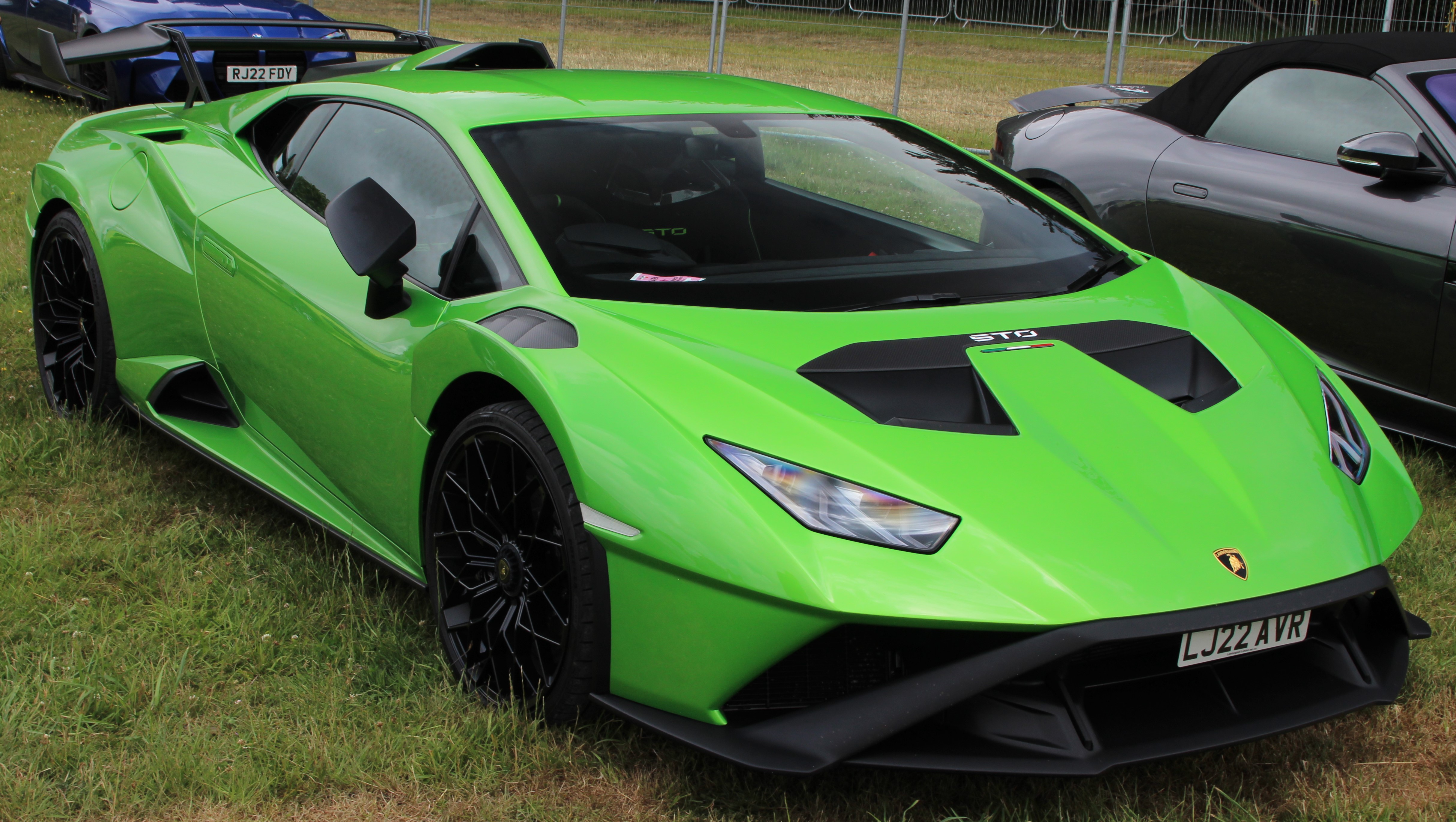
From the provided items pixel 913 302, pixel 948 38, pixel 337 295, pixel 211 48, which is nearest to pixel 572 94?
pixel 337 295

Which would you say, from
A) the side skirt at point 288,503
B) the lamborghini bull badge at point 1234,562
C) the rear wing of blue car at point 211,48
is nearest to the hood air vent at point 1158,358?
the lamborghini bull badge at point 1234,562

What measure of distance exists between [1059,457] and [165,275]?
8.57ft

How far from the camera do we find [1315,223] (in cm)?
429

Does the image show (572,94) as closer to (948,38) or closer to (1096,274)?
(1096,274)

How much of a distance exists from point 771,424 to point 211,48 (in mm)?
3016

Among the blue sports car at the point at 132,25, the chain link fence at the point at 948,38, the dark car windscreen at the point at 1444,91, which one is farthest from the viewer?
the chain link fence at the point at 948,38

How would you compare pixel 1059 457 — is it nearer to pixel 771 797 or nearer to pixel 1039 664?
pixel 1039 664

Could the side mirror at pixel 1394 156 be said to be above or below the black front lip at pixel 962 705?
above

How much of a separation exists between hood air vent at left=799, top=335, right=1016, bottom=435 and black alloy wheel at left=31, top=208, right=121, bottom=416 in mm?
2580

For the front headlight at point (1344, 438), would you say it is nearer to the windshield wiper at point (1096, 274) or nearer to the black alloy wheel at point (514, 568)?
the windshield wiper at point (1096, 274)

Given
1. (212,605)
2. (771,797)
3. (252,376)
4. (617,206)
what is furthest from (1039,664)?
(252,376)

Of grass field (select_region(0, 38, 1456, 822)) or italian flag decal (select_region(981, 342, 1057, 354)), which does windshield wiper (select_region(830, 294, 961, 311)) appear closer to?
italian flag decal (select_region(981, 342, 1057, 354))

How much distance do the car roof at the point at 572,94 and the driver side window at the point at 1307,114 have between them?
5.74ft

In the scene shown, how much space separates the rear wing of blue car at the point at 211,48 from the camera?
159 inches
